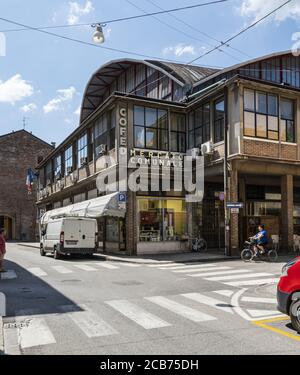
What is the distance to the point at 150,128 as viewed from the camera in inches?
954

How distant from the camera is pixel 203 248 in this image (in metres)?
24.4

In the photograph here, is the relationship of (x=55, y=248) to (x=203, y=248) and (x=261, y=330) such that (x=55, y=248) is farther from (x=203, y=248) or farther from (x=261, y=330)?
(x=261, y=330)

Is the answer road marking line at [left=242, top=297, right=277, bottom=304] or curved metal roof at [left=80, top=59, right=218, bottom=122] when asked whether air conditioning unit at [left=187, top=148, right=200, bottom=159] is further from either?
road marking line at [left=242, top=297, right=277, bottom=304]

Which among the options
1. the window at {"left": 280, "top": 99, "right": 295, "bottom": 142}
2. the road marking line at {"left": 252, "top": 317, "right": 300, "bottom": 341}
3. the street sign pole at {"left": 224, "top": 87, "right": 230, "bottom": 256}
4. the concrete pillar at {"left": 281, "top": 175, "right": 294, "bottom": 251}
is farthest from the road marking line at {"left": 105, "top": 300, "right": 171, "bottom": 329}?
the window at {"left": 280, "top": 99, "right": 295, "bottom": 142}

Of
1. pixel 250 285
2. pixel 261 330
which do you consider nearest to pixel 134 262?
pixel 250 285

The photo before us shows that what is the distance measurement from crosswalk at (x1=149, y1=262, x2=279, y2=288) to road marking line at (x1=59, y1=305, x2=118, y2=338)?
5248mm

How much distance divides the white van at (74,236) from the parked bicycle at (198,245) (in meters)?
5.74

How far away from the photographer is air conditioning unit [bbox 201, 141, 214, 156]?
22.8 meters

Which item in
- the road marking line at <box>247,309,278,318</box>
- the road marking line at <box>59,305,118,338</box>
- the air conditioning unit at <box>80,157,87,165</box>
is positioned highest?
the air conditioning unit at <box>80,157,87,165</box>

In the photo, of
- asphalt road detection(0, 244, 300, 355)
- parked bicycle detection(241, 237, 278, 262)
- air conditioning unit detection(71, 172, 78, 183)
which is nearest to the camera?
asphalt road detection(0, 244, 300, 355)

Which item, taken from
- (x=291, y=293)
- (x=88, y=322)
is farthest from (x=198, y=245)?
(x=291, y=293)

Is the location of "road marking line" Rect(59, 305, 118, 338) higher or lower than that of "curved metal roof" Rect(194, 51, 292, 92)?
lower

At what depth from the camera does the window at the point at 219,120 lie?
74.4 ft

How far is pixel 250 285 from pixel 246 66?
22.2 metres
